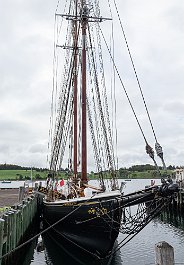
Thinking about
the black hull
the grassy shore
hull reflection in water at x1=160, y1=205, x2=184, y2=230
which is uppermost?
the grassy shore

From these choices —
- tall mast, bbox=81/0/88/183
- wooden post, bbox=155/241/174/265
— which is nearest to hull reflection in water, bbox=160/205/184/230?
tall mast, bbox=81/0/88/183

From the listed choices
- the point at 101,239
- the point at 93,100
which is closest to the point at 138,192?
the point at 101,239

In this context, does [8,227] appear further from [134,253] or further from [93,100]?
[93,100]

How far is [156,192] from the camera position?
41.8 feet

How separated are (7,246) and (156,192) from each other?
5.59m

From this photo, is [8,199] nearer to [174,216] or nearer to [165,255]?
[174,216]

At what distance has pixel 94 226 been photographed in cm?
1522

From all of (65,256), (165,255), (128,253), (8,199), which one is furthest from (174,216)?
(165,255)

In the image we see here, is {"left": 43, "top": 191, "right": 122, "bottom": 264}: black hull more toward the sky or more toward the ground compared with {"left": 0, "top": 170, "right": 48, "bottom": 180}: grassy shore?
more toward the ground

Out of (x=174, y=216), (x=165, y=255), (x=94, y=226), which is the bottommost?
(x=174, y=216)

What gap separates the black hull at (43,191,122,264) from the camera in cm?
1471

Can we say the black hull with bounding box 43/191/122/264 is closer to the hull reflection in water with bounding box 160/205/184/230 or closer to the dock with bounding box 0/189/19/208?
the dock with bounding box 0/189/19/208

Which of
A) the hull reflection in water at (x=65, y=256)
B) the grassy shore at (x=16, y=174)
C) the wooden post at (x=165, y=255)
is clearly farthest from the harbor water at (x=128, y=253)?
the grassy shore at (x=16, y=174)

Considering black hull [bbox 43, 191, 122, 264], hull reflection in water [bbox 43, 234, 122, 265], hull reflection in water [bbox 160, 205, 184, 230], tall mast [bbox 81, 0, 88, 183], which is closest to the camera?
black hull [bbox 43, 191, 122, 264]
